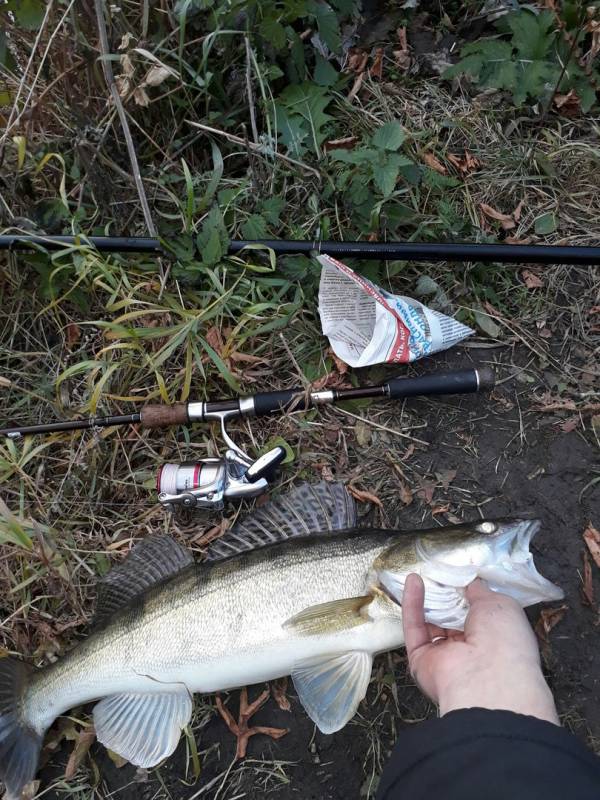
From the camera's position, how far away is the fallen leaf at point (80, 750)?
8.60 feet

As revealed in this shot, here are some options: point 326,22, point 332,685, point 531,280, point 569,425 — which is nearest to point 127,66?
point 326,22

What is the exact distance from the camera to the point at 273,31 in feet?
9.21

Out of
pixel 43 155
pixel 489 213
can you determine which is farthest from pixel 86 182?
pixel 489 213

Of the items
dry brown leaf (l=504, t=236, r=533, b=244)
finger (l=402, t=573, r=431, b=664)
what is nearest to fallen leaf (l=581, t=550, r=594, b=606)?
finger (l=402, t=573, r=431, b=664)

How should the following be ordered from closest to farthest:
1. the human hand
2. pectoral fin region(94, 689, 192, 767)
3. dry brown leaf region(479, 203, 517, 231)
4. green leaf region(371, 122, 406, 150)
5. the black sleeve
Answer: the black sleeve < the human hand < pectoral fin region(94, 689, 192, 767) < green leaf region(371, 122, 406, 150) < dry brown leaf region(479, 203, 517, 231)

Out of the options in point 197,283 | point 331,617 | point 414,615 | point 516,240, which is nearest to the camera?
point 414,615

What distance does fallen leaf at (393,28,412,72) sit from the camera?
344 centimetres

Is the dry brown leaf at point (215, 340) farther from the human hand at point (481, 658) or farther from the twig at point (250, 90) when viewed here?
the human hand at point (481, 658)

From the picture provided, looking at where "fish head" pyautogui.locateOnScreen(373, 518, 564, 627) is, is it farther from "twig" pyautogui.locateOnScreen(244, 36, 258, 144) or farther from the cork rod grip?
"twig" pyautogui.locateOnScreen(244, 36, 258, 144)

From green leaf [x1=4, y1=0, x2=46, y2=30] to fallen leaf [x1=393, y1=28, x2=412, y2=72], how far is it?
6.36 feet

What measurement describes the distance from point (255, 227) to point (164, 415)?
1.08 metres

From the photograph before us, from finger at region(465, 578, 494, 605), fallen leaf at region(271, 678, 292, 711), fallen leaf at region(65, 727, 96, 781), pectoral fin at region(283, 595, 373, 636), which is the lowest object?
fallen leaf at region(65, 727, 96, 781)

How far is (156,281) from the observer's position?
3.06 metres

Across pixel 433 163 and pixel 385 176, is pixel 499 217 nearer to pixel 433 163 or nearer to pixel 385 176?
pixel 433 163
